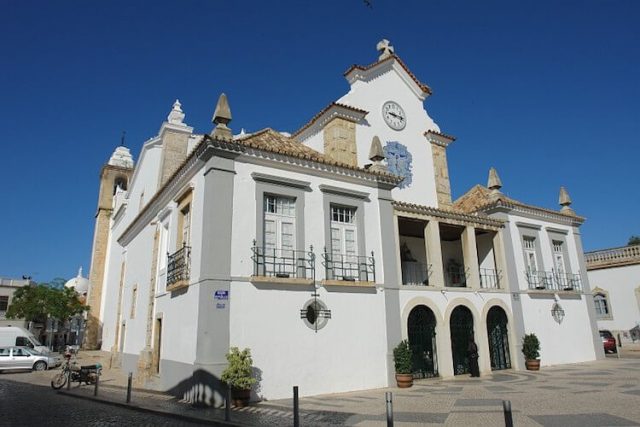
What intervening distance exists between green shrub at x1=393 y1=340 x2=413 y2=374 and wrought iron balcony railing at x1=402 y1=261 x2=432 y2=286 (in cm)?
475

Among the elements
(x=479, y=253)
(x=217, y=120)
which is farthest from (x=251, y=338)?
(x=479, y=253)

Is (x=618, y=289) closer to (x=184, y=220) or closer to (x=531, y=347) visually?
(x=531, y=347)

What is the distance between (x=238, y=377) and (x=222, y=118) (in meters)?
6.89

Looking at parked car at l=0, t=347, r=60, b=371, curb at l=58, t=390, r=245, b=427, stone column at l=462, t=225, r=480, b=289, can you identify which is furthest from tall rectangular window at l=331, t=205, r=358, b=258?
parked car at l=0, t=347, r=60, b=371

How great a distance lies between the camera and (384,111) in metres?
20.0

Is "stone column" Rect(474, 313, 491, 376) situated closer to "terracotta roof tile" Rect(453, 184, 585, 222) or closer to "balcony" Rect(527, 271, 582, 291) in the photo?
"balcony" Rect(527, 271, 582, 291)

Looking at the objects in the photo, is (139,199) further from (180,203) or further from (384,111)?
(384,111)

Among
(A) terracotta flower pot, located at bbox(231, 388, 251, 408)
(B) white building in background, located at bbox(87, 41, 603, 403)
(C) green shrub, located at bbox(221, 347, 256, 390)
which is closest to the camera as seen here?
(C) green shrub, located at bbox(221, 347, 256, 390)

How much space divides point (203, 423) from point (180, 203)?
7.02 meters

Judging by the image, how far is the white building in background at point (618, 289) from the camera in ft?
92.6

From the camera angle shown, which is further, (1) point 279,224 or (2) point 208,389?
(1) point 279,224

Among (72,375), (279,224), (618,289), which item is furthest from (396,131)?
(618,289)

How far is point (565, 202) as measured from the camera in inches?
881

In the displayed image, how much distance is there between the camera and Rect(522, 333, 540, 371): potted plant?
1683cm
